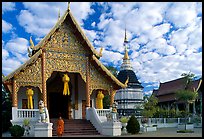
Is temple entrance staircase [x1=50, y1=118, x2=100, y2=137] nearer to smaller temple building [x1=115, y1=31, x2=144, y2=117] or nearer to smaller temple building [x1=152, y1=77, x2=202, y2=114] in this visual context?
smaller temple building [x1=115, y1=31, x2=144, y2=117]

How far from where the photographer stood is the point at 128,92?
3023 cm

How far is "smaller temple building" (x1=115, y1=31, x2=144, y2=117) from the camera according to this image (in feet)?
97.4

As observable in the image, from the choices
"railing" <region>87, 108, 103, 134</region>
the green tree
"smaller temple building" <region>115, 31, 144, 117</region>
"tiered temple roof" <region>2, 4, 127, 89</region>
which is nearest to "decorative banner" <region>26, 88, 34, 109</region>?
"tiered temple roof" <region>2, 4, 127, 89</region>

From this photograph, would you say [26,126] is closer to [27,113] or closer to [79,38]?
[27,113]

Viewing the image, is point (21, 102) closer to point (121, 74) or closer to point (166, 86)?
point (121, 74)

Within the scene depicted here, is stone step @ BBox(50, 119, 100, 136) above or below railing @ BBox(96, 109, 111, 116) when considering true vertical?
below

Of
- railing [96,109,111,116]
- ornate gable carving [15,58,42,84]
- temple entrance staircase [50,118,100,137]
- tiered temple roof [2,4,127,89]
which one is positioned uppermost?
tiered temple roof [2,4,127,89]

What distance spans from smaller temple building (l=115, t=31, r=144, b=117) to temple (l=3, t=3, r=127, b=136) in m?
11.4

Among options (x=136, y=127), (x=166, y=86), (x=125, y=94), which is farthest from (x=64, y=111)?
(x=166, y=86)

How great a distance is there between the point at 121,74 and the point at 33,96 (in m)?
14.9

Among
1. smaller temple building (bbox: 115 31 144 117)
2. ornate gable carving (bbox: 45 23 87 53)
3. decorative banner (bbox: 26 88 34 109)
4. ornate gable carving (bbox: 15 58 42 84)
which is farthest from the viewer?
smaller temple building (bbox: 115 31 144 117)

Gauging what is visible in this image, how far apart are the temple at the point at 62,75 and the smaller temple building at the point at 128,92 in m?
11.4

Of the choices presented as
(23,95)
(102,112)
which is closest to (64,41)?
(23,95)

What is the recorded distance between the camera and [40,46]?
49.5ft
